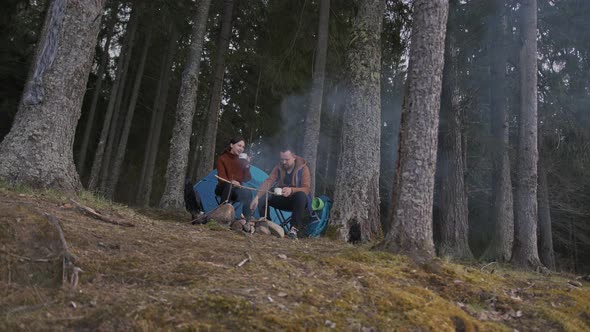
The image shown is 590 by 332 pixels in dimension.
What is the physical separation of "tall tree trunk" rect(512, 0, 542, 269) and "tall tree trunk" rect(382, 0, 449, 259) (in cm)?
385

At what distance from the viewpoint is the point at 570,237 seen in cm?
1900

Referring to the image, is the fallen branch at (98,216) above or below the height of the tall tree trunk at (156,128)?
below

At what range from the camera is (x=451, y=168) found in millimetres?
9234

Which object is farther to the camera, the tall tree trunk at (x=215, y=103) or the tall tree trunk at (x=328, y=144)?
the tall tree trunk at (x=328, y=144)

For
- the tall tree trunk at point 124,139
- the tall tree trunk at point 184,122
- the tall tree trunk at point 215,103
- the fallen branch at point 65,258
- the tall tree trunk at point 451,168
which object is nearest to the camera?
the fallen branch at point 65,258

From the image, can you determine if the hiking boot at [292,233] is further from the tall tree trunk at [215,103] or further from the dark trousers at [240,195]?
the tall tree trunk at [215,103]

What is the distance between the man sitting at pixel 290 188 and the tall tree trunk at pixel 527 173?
333cm

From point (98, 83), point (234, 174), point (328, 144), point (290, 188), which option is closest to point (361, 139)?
point (290, 188)

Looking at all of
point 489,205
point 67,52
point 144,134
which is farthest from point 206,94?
point 67,52

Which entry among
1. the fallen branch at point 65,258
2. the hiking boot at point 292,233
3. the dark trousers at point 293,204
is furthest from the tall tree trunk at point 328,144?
the fallen branch at point 65,258

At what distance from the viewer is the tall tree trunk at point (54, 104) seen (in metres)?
5.49

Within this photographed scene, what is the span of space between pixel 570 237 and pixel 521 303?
1791 centimetres

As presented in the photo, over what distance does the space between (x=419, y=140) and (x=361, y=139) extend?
9.28 feet

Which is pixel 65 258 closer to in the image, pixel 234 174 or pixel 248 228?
pixel 248 228
